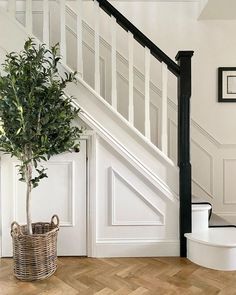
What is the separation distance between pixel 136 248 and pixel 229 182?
1.53 metres

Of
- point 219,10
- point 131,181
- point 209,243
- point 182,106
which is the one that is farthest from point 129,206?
point 219,10

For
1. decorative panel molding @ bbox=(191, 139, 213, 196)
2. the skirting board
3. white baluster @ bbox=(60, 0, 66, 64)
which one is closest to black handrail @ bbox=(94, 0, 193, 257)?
the skirting board

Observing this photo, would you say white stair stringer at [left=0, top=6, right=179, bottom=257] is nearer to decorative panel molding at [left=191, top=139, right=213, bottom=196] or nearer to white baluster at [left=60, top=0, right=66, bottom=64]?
white baluster at [left=60, top=0, right=66, bottom=64]

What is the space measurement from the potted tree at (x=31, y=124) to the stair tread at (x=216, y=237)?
1.20 metres

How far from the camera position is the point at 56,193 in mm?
2484

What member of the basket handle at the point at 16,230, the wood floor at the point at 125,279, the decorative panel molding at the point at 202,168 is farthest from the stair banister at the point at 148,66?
the basket handle at the point at 16,230

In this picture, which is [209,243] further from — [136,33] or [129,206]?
[136,33]

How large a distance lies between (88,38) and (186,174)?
6.30ft

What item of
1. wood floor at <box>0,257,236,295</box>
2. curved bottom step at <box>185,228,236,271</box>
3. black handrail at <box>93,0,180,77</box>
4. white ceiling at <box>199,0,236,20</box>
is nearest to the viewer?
wood floor at <box>0,257,236,295</box>

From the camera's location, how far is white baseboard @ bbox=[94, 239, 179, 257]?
2490mm

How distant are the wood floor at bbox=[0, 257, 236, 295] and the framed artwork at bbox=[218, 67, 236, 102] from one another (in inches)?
78.4

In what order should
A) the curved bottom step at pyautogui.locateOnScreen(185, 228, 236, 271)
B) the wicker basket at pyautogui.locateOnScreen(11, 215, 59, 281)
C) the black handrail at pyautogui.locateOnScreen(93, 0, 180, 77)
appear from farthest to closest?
the black handrail at pyautogui.locateOnScreen(93, 0, 180, 77) < the curved bottom step at pyautogui.locateOnScreen(185, 228, 236, 271) < the wicker basket at pyautogui.locateOnScreen(11, 215, 59, 281)

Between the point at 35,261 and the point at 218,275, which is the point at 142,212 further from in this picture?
the point at 35,261

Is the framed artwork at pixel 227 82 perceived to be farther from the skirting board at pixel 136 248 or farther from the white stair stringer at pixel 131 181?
the skirting board at pixel 136 248
